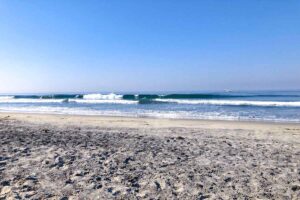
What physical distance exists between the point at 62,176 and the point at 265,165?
373 centimetres

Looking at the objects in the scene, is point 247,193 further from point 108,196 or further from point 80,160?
point 80,160

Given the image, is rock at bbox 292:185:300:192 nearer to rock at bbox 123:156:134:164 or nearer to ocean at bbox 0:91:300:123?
rock at bbox 123:156:134:164

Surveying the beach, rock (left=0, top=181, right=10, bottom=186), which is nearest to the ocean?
the beach

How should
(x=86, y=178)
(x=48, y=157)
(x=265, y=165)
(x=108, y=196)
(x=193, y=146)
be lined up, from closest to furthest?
(x=108, y=196) < (x=86, y=178) < (x=265, y=165) < (x=48, y=157) < (x=193, y=146)

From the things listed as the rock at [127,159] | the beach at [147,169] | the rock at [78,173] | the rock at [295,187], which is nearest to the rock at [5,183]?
the beach at [147,169]

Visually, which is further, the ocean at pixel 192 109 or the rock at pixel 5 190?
the ocean at pixel 192 109

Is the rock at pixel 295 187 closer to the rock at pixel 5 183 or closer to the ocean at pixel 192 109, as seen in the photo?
the rock at pixel 5 183

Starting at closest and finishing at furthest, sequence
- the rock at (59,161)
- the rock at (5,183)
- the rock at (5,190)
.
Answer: the rock at (5,190), the rock at (5,183), the rock at (59,161)

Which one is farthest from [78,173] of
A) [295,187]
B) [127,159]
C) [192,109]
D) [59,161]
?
[192,109]

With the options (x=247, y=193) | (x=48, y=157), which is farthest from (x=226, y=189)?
(x=48, y=157)

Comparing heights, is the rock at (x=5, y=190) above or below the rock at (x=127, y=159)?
below

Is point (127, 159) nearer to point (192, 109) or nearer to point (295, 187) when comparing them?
point (295, 187)

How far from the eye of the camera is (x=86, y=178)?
16.3ft

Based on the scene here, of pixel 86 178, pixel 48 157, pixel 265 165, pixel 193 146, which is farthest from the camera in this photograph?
pixel 193 146
